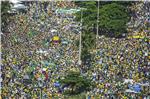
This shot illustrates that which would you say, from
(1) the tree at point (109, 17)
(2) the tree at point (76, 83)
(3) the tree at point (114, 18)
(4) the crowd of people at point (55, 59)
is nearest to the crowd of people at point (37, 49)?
(4) the crowd of people at point (55, 59)

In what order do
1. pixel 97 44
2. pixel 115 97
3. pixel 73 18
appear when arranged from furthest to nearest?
pixel 73 18, pixel 97 44, pixel 115 97

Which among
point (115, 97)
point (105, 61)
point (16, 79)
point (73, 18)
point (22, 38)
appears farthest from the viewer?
point (73, 18)

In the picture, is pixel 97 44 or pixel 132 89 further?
pixel 97 44

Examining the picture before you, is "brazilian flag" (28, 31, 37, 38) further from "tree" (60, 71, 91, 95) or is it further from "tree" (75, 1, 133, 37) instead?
"tree" (60, 71, 91, 95)

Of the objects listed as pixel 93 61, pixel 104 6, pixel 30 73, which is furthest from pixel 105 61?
pixel 104 6

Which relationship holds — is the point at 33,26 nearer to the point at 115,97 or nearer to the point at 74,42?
the point at 74,42

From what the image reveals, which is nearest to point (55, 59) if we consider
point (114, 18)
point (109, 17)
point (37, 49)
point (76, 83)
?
point (37, 49)

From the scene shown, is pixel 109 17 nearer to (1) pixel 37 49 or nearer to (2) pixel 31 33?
(2) pixel 31 33
